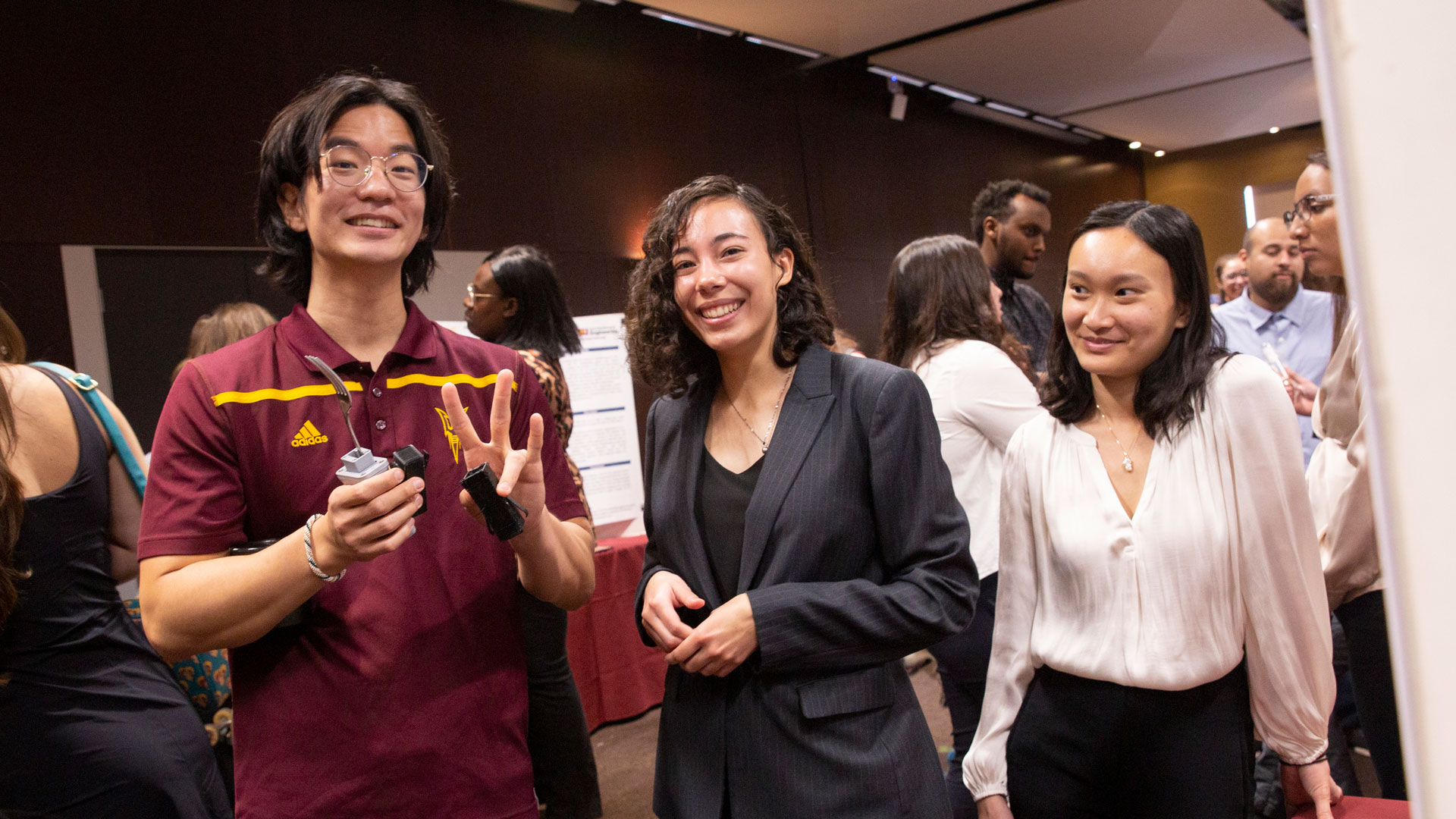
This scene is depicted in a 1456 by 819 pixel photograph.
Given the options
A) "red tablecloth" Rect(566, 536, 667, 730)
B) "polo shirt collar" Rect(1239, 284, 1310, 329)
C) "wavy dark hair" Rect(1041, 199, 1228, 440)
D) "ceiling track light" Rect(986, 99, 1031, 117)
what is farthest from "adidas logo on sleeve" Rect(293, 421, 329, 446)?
"ceiling track light" Rect(986, 99, 1031, 117)

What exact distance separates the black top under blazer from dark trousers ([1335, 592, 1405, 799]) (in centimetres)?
91

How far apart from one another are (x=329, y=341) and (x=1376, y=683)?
6.48 feet

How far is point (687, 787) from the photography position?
1387 mm

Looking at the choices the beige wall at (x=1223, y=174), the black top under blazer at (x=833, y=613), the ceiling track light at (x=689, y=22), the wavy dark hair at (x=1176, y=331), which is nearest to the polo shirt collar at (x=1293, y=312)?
the wavy dark hair at (x=1176, y=331)

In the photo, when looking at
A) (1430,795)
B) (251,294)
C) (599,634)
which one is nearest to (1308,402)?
(599,634)

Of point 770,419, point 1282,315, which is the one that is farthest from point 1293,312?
point 770,419

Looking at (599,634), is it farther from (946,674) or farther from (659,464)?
(659,464)

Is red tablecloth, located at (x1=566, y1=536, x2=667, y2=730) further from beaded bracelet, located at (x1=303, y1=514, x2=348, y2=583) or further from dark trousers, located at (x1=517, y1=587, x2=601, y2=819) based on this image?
beaded bracelet, located at (x1=303, y1=514, x2=348, y2=583)

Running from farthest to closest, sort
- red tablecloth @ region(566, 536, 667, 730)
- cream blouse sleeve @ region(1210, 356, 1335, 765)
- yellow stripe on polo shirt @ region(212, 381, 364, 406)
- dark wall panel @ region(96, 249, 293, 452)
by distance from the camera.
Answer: dark wall panel @ region(96, 249, 293, 452) < red tablecloth @ region(566, 536, 667, 730) < cream blouse sleeve @ region(1210, 356, 1335, 765) < yellow stripe on polo shirt @ region(212, 381, 364, 406)

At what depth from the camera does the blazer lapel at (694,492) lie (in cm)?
145

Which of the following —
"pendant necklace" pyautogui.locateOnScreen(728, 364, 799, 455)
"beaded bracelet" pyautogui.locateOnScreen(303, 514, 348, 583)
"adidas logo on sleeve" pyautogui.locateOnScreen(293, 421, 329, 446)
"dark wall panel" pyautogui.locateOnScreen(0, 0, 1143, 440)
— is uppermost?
"dark wall panel" pyautogui.locateOnScreen(0, 0, 1143, 440)

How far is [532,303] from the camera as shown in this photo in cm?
303

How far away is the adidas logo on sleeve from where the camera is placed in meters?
1.21

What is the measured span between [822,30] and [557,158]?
8.52 ft
